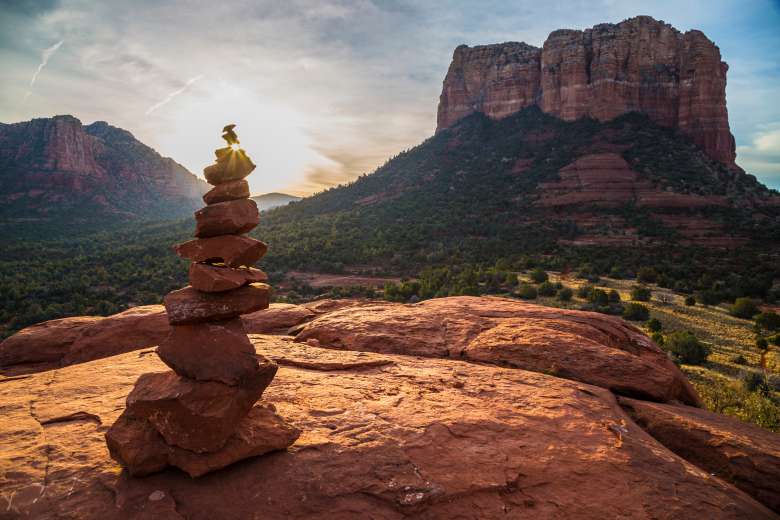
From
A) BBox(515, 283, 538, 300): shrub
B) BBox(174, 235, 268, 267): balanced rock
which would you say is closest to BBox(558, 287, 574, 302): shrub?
BBox(515, 283, 538, 300): shrub

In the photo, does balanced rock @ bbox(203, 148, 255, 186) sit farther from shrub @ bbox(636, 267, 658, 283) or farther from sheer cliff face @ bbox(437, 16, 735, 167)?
sheer cliff face @ bbox(437, 16, 735, 167)

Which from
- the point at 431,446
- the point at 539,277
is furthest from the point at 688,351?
the point at 431,446

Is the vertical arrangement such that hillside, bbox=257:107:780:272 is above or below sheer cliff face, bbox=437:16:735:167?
below

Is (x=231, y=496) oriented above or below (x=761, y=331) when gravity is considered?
above

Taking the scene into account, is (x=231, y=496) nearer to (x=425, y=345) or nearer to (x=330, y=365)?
(x=330, y=365)

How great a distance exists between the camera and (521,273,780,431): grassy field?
13062 millimetres

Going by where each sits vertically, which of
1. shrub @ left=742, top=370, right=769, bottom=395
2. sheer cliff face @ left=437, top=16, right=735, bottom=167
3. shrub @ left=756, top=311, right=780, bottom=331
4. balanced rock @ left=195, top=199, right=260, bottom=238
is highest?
sheer cliff face @ left=437, top=16, right=735, bottom=167

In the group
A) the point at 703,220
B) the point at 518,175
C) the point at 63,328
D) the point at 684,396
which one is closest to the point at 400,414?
the point at 684,396

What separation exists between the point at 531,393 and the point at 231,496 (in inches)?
224

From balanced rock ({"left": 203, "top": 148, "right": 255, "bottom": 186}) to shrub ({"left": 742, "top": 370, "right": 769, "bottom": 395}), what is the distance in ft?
67.4

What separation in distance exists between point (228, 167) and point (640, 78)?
111 m

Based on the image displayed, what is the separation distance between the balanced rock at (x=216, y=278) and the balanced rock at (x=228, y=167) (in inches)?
58.3

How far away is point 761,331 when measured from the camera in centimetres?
2520

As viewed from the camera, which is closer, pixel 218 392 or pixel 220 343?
pixel 218 392
